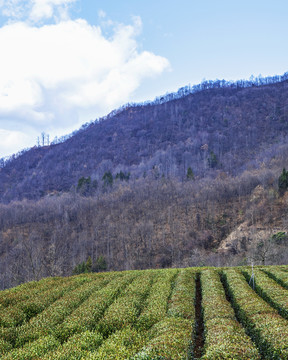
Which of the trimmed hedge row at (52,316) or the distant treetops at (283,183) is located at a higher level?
the distant treetops at (283,183)

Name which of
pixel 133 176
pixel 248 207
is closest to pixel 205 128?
pixel 133 176

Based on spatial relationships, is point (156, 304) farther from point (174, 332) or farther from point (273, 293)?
point (273, 293)

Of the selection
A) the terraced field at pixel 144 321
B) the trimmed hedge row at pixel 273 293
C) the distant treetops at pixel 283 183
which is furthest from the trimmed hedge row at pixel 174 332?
the distant treetops at pixel 283 183

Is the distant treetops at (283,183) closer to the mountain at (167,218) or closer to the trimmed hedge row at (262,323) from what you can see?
the mountain at (167,218)

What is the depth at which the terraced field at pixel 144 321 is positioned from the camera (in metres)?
11.2

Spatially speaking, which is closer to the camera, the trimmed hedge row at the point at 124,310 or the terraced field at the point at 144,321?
the terraced field at the point at 144,321

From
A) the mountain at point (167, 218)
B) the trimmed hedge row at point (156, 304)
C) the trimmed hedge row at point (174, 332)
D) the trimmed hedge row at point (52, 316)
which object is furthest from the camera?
the mountain at point (167, 218)

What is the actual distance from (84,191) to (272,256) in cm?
10879

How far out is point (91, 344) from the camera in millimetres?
12516

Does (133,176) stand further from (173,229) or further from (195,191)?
(173,229)

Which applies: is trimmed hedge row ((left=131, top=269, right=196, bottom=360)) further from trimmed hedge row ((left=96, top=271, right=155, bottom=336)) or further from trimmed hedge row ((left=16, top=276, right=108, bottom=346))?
trimmed hedge row ((left=16, top=276, right=108, bottom=346))

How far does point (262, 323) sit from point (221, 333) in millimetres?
2743

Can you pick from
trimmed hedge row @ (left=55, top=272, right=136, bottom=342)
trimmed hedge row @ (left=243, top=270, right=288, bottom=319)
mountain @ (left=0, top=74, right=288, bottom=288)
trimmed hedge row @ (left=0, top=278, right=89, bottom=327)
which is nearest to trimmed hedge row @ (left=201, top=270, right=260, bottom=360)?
trimmed hedge row @ (left=243, top=270, right=288, bottom=319)

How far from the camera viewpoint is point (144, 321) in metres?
15.4
